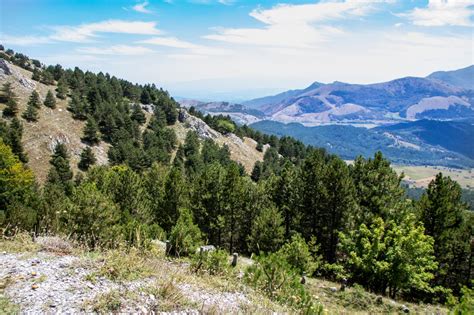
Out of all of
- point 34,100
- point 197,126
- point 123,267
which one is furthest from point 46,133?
point 123,267

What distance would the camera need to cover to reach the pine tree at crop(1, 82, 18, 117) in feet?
260

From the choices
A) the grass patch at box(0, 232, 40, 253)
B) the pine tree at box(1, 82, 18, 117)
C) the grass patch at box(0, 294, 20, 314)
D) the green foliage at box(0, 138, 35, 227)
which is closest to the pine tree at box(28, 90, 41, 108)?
the pine tree at box(1, 82, 18, 117)

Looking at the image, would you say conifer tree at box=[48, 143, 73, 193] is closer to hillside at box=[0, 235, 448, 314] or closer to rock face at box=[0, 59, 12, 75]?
rock face at box=[0, 59, 12, 75]

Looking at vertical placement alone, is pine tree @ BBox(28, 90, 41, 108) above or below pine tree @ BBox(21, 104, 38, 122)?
above

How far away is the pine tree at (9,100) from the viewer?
79.4 metres

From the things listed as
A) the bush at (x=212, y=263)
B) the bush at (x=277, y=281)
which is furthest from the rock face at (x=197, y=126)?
the bush at (x=277, y=281)

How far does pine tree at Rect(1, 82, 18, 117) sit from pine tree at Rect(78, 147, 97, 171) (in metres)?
21.7

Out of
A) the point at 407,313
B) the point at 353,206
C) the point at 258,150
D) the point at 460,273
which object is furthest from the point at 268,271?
the point at 258,150

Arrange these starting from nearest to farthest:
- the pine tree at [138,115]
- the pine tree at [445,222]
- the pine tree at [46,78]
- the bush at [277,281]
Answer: the bush at [277,281] < the pine tree at [445,222] < the pine tree at [138,115] < the pine tree at [46,78]

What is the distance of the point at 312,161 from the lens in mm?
37656

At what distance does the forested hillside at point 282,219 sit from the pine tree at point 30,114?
1.40 meters

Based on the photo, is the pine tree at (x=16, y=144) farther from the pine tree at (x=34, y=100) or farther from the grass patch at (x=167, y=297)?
the grass patch at (x=167, y=297)

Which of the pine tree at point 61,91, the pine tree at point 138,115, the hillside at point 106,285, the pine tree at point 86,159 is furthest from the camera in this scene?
the pine tree at point 138,115

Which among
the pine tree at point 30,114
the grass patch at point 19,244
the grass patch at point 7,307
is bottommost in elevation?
the grass patch at point 19,244
